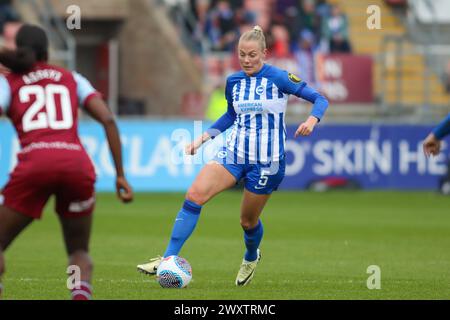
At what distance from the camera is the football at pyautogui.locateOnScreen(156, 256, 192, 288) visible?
33.4 feet

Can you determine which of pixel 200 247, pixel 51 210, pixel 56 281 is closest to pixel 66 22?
pixel 51 210

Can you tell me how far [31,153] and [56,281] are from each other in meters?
3.48

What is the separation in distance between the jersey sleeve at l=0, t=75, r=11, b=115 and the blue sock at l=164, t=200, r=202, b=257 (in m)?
2.93

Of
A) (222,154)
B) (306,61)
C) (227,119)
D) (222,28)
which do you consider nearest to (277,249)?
(227,119)

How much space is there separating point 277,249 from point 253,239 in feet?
13.3

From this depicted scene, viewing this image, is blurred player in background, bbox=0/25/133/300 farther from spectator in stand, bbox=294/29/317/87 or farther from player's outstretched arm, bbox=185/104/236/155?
spectator in stand, bbox=294/29/317/87

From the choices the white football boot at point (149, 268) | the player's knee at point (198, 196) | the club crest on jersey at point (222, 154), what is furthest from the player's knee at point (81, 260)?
the club crest on jersey at point (222, 154)

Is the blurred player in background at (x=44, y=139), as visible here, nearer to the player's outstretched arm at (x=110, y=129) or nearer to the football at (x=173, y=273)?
the player's outstretched arm at (x=110, y=129)

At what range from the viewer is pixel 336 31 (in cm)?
3166

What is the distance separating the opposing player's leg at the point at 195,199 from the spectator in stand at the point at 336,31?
21.4 meters

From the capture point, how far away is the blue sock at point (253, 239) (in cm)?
1089
